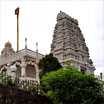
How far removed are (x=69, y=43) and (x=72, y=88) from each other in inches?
827

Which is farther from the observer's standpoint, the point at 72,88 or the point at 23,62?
the point at 23,62

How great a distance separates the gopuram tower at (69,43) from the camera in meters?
35.8

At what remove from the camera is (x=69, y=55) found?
1389 inches

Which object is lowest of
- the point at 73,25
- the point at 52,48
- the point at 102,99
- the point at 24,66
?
the point at 102,99

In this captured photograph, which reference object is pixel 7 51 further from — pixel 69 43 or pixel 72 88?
pixel 72 88

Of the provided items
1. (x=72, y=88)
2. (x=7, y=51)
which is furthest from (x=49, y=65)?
(x=7, y=51)

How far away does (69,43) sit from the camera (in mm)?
36094

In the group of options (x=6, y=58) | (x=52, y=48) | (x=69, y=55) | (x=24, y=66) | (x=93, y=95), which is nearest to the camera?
(x=93, y=95)

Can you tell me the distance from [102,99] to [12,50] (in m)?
16.7

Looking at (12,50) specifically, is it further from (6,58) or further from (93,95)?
(93,95)

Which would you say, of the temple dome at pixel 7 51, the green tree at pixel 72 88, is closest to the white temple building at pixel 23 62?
the temple dome at pixel 7 51

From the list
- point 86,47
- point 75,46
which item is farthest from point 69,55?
point 86,47

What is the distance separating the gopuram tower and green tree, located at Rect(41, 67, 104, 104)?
62.6 ft

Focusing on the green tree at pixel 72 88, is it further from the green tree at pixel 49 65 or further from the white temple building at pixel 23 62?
the white temple building at pixel 23 62
